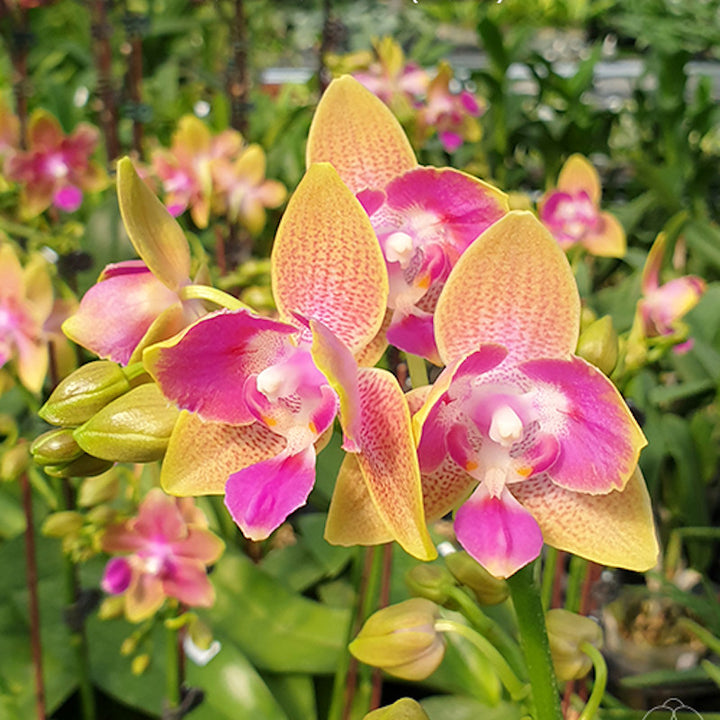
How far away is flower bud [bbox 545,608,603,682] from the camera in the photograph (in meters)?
0.40

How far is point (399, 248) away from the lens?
0.34 meters

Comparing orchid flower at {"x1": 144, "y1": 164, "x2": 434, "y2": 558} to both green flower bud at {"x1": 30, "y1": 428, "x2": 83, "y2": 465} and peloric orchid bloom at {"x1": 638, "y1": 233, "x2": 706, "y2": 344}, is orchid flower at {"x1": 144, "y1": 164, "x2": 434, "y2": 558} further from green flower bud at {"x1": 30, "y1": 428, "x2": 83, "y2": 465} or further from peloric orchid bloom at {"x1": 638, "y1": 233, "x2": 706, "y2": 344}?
peloric orchid bloom at {"x1": 638, "y1": 233, "x2": 706, "y2": 344}

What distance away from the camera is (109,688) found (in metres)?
0.84

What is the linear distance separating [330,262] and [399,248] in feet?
0.14

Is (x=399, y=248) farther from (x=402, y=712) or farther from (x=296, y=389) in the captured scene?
(x=402, y=712)

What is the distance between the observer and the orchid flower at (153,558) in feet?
2.31

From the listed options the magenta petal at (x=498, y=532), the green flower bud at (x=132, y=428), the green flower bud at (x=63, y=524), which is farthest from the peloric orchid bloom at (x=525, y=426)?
the green flower bud at (x=63, y=524)

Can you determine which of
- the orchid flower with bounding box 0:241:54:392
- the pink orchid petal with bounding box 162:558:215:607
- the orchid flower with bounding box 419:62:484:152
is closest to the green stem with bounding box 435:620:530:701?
the pink orchid petal with bounding box 162:558:215:607

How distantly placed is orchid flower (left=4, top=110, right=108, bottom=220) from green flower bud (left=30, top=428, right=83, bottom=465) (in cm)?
85

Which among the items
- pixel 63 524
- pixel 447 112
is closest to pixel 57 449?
pixel 63 524

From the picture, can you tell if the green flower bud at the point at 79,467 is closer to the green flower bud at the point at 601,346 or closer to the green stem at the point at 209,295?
the green stem at the point at 209,295

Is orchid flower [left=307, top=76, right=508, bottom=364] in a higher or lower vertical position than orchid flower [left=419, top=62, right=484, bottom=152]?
higher

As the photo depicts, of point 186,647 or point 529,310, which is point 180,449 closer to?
point 529,310

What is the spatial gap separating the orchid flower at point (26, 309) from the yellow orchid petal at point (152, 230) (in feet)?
1.39
